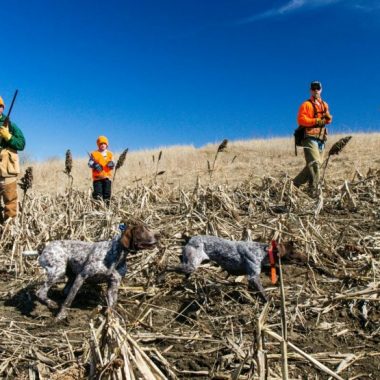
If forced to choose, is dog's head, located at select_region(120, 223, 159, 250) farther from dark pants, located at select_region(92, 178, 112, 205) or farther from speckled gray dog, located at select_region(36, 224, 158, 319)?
dark pants, located at select_region(92, 178, 112, 205)

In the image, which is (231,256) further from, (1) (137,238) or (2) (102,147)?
(2) (102,147)

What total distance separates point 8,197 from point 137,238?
154 inches

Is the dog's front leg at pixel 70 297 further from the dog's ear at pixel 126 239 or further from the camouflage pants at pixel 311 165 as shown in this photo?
the camouflage pants at pixel 311 165

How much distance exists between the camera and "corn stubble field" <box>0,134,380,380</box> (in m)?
3.40

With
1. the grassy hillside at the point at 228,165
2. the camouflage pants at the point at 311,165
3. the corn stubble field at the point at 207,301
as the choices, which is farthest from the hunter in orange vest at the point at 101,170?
the camouflage pants at the point at 311,165

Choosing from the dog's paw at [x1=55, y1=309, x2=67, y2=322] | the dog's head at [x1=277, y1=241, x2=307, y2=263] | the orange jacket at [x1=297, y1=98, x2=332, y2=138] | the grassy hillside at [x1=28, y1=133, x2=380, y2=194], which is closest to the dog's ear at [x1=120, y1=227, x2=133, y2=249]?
the dog's paw at [x1=55, y1=309, x2=67, y2=322]

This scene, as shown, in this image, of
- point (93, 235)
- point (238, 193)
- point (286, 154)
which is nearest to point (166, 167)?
point (286, 154)

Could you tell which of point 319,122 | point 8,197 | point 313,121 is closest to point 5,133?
point 8,197

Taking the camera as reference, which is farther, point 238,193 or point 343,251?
point 238,193

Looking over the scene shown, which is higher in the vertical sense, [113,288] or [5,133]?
[5,133]

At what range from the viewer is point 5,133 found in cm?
735

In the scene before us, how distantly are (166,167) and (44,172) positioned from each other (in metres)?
5.40

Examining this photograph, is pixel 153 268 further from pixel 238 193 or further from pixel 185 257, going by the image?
pixel 238 193

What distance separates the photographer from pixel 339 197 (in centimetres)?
786
